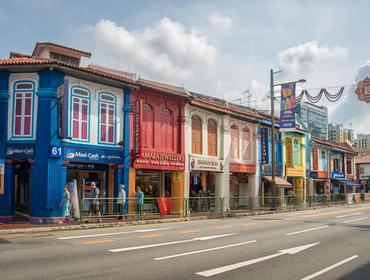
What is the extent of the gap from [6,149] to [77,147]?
3240mm

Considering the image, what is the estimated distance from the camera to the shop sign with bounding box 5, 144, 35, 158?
20.8 meters

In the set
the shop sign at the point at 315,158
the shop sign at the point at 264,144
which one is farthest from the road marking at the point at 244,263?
the shop sign at the point at 315,158

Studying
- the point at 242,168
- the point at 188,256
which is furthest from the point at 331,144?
the point at 188,256

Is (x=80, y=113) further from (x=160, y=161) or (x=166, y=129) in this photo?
(x=166, y=129)

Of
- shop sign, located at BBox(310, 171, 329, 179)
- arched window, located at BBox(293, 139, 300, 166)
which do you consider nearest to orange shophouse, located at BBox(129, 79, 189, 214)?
arched window, located at BBox(293, 139, 300, 166)

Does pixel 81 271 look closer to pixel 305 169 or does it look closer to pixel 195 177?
pixel 195 177

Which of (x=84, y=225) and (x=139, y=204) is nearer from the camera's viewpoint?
(x=84, y=225)

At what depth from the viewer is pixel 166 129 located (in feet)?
88.1

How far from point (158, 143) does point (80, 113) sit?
571cm

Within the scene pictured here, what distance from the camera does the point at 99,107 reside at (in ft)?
75.7

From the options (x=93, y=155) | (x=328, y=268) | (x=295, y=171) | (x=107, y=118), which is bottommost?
(x=328, y=268)

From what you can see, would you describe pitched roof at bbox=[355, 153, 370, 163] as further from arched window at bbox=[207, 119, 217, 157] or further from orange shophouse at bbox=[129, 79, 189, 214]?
orange shophouse at bbox=[129, 79, 189, 214]

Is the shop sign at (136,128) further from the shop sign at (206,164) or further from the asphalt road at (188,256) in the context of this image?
the asphalt road at (188,256)

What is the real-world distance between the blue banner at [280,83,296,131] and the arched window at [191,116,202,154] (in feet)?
20.4
